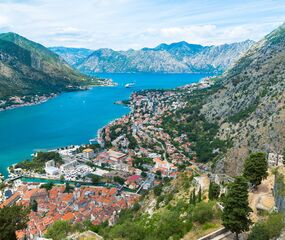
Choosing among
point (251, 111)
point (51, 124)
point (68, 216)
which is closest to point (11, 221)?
point (68, 216)

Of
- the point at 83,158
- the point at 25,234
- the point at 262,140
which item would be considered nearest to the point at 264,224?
the point at 25,234

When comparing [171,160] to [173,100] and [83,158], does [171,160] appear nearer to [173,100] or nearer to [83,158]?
[83,158]

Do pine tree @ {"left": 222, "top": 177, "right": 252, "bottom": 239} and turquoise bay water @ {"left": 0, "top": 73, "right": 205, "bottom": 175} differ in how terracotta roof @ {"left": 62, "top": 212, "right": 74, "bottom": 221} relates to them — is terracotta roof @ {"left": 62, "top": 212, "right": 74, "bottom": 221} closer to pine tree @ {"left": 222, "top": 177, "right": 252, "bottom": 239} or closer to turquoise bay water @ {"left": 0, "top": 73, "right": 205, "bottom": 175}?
turquoise bay water @ {"left": 0, "top": 73, "right": 205, "bottom": 175}

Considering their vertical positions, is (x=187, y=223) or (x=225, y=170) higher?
(x=187, y=223)

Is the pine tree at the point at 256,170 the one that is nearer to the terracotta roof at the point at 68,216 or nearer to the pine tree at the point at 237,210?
the pine tree at the point at 237,210

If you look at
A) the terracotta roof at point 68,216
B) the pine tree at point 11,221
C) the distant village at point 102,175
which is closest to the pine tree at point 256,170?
the distant village at point 102,175

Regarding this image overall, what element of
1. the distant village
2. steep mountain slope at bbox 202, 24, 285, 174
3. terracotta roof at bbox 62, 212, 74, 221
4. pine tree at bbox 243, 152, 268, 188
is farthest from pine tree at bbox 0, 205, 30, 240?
steep mountain slope at bbox 202, 24, 285, 174

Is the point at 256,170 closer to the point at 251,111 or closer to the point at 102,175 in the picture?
the point at 102,175
